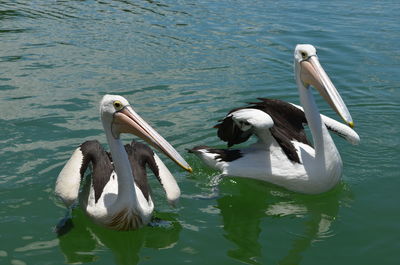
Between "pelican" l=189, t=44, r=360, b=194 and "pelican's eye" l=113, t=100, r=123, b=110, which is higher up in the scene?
"pelican's eye" l=113, t=100, r=123, b=110

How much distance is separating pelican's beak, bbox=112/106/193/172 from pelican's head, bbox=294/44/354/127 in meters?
1.56

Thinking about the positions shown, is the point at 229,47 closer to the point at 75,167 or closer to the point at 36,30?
the point at 36,30

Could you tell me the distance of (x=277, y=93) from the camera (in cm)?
849

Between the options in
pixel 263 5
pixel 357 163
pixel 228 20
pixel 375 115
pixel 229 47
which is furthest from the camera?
pixel 263 5

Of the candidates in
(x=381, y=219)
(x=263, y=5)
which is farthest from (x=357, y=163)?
(x=263, y=5)

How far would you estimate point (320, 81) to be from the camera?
218 inches

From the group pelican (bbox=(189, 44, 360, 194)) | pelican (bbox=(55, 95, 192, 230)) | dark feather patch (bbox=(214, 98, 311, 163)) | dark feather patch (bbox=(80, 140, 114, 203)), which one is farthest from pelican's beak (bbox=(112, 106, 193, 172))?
dark feather patch (bbox=(214, 98, 311, 163))

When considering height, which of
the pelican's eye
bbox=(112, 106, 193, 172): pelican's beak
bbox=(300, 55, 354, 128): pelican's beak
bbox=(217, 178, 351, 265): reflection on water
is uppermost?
bbox=(300, 55, 354, 128): pelican's beak

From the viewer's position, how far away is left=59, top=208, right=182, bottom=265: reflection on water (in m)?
4.93

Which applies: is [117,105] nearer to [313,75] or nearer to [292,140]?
[313,75]

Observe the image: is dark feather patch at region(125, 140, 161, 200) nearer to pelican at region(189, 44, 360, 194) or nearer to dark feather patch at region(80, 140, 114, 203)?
dark feather patch at region(80, 140, 114, 203)

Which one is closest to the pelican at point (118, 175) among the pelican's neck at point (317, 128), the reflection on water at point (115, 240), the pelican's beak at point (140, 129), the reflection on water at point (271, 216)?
the pelican's beak at point (140, 129)

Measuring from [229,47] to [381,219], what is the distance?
5554mm

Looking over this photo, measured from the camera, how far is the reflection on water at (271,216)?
199 inches
